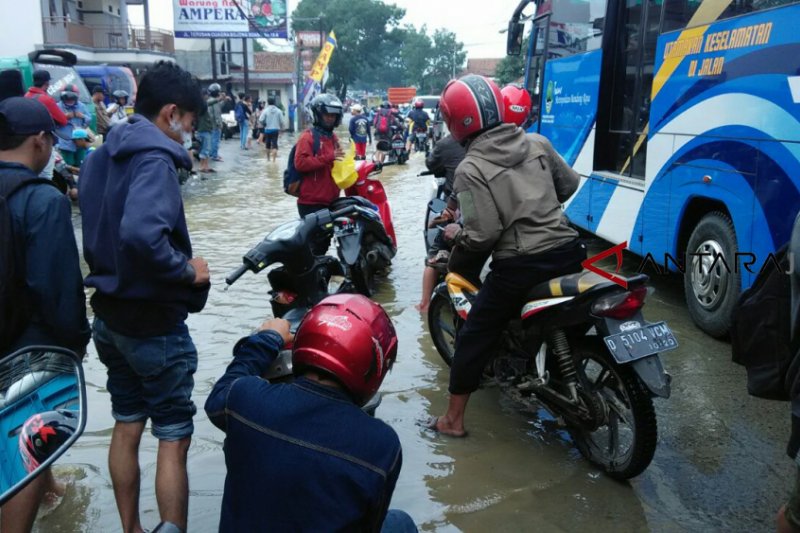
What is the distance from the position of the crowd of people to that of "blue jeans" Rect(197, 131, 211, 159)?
1344 centimetres

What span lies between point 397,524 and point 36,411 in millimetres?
1105

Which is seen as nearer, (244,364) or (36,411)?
(36,411)

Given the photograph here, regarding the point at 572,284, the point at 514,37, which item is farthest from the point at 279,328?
the point at 514,37

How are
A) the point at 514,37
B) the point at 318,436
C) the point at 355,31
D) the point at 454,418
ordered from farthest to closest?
the point at 355,31
the point at 514,37
the point at 454,418
the point at 318,436

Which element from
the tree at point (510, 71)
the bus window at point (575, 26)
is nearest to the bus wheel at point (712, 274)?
the bus window at point (575, 26)

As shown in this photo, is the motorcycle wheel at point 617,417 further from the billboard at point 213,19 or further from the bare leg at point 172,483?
the billboard at point 213,19

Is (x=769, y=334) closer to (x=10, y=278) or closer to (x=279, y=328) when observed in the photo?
(x=279, y=328)

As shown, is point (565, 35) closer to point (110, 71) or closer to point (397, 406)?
point (397, 406)

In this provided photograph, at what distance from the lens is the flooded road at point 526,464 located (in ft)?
10.3

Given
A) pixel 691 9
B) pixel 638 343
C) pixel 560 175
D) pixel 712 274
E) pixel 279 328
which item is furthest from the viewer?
pixel 691 9

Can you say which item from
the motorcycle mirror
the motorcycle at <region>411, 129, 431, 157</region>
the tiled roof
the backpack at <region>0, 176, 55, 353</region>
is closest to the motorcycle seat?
the backpack at <region>0, 176, 55, 353</region>

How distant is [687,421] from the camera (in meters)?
4.03

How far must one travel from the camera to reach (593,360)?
138 inches

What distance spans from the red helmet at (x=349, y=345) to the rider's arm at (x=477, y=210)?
1.48 m
